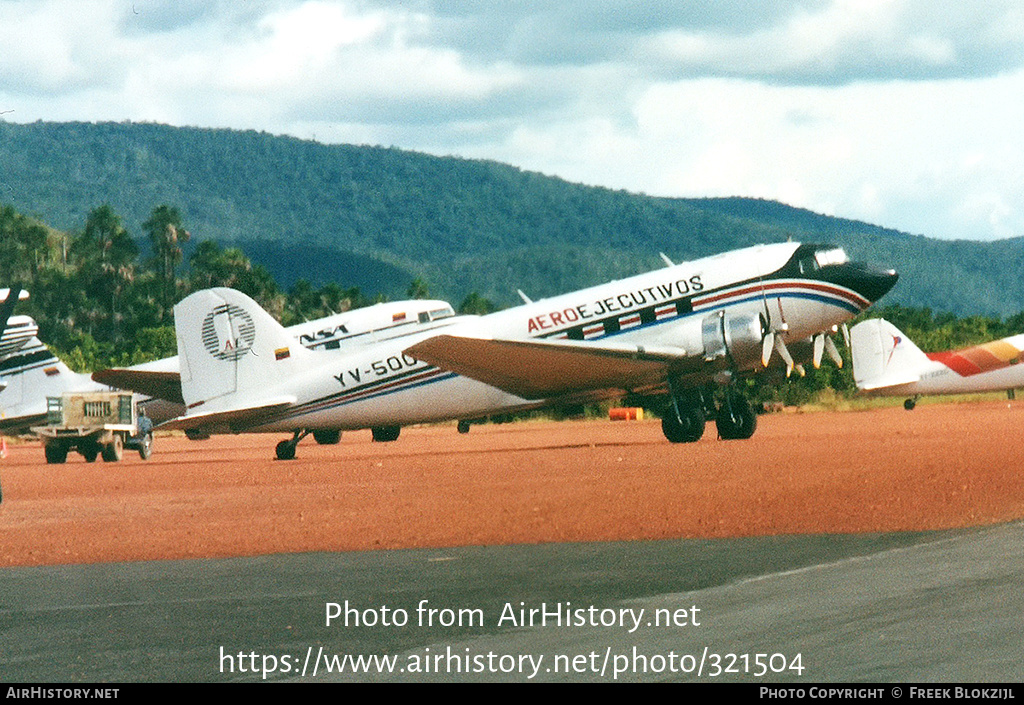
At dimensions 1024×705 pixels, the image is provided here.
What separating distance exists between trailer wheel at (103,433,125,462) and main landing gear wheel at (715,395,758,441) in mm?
20729

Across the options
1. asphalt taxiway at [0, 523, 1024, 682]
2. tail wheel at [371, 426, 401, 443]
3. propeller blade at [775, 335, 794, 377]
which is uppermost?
propeller blade at [775, 335, 794, 377]

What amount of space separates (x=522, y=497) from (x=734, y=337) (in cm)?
1353

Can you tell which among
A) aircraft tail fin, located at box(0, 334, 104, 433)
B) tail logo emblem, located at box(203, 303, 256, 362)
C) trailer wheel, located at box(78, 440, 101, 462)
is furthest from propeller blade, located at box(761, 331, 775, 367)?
aircraft tail fin, located at box(0, 334, 104, 433)

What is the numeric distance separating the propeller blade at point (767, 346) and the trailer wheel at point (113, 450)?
73.4ft

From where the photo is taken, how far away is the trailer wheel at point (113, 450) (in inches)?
1880

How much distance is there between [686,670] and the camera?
359 inches

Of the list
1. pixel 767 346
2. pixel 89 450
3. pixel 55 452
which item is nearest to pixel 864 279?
pixel 767 346

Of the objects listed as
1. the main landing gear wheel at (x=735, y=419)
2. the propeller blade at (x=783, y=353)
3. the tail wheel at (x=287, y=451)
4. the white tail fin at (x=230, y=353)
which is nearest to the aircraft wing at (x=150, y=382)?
the white tail fin at (x=230, y=353)

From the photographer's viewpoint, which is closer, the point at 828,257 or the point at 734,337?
the point at 734,337

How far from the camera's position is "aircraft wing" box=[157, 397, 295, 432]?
39906mm

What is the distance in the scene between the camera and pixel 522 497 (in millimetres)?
23312

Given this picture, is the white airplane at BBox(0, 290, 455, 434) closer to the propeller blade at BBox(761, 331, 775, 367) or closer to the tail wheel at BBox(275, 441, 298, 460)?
the tail wheel at BBox(275, 441, 298, 460)

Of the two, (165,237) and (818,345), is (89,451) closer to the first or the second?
(818,345)

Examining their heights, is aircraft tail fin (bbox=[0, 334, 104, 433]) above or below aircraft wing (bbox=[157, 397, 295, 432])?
above
